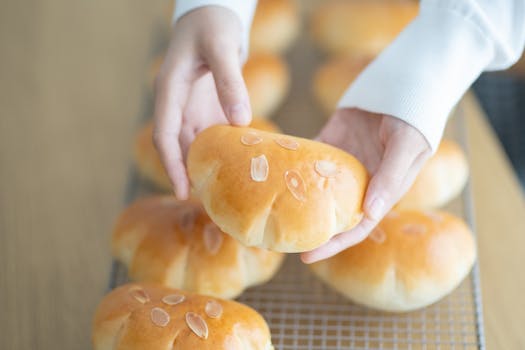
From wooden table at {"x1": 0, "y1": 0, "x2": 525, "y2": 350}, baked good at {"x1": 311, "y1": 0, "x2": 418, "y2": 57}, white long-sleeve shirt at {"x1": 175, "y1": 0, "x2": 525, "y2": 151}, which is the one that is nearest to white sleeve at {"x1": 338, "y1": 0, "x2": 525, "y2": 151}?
white long-sleeve shirt at {"x1": 175, "y1": 0, "x2": 525, "y2": 151}

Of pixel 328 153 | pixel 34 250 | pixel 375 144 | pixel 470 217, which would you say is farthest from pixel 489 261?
pixel 34 250

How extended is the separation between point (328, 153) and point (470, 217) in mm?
430

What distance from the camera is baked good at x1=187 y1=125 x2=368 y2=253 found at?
2.76ft

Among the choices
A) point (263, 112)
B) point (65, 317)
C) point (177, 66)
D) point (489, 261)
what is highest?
point (177, 66)

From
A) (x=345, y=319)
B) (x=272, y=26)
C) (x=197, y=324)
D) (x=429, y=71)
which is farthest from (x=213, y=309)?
(x=272, y=26)

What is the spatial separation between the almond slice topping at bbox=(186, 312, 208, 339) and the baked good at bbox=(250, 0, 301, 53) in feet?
2.65

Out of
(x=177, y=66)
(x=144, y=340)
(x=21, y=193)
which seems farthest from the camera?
(x=21, y=193)

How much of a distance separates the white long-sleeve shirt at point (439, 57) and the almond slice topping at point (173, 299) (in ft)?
1.35

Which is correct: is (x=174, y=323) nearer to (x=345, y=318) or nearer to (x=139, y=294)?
(x=139, y=294)

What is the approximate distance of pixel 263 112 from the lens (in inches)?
55.7

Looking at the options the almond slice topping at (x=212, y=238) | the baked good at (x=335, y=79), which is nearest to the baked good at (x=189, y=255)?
the almond slice topping at (x=212, y=238)

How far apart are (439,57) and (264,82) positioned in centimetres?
48

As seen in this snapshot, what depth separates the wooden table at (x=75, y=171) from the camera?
1.13 meters

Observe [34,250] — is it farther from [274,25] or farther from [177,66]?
[274,25]
